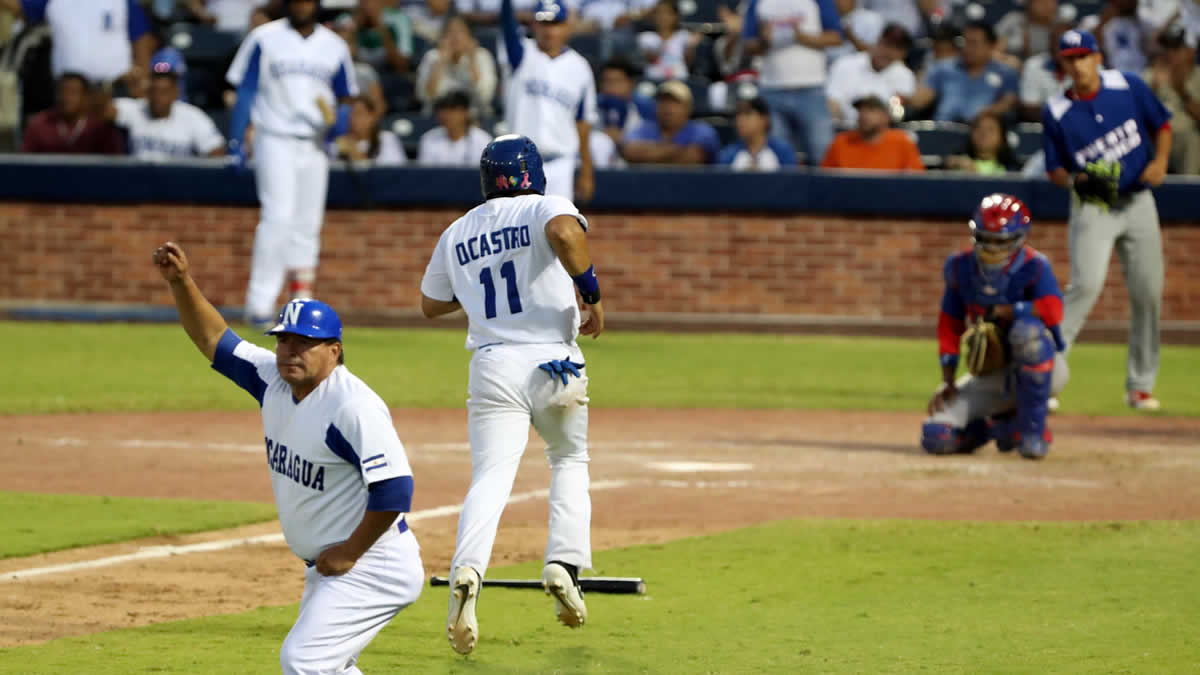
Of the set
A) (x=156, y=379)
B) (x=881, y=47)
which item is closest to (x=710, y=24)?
(x=881, y=47)

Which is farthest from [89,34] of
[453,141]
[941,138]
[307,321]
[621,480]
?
[307,321]

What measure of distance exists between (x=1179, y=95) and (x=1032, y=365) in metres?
8.54

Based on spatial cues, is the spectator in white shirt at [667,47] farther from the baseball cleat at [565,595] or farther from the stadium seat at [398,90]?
the baseball cleat at [565,595]

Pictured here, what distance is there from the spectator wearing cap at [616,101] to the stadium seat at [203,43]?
4.35 metres

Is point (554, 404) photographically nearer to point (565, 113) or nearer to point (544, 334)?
point (544, 334)

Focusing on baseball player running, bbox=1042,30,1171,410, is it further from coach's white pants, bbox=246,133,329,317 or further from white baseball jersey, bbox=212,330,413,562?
white baseball jersey, bbox=212,330,413,562

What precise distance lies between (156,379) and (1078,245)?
6.49 metres

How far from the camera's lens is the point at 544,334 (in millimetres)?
6242

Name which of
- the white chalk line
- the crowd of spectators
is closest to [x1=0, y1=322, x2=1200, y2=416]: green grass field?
the crowd of spectators

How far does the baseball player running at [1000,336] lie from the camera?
9891mm

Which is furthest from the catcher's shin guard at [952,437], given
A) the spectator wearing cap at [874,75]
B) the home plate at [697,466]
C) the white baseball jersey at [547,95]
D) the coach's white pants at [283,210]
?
the spectator wearing cap at [874,75]

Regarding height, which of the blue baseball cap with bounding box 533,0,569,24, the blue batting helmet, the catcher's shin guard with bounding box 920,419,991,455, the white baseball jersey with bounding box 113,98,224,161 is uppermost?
the blue baseball cap with bounding box 533,0,569,24

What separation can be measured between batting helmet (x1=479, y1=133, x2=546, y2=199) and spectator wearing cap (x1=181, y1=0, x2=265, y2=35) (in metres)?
15.4

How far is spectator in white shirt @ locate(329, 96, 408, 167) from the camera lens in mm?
17641
